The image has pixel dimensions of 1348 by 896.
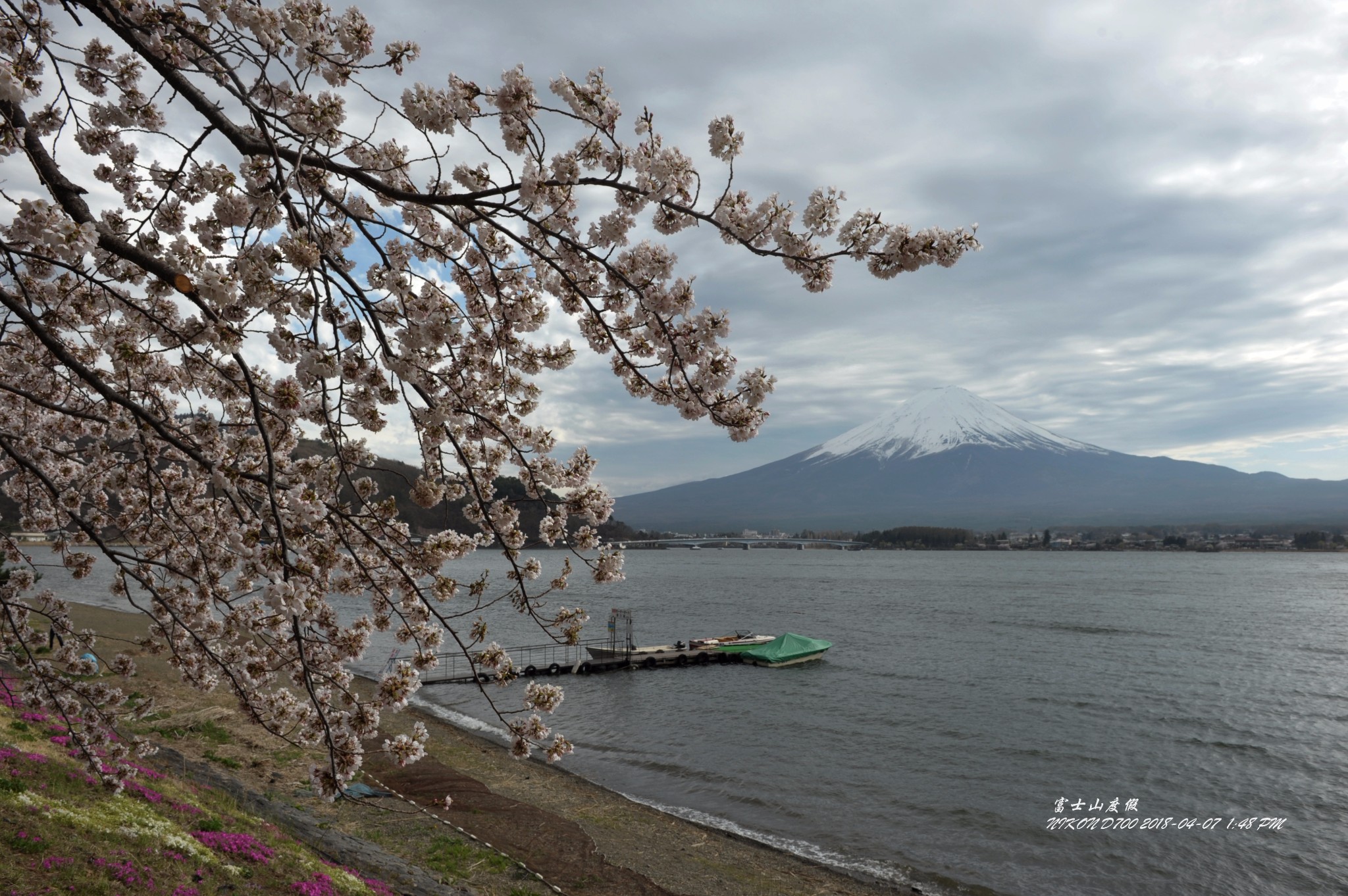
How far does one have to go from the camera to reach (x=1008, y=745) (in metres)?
22.8

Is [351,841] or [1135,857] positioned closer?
[351,841]

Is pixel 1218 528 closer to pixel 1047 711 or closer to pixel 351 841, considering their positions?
pixel 1047 711

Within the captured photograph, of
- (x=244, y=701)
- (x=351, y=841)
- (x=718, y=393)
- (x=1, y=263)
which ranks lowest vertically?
(x=351, y=841)

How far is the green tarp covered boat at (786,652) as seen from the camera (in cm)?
3591

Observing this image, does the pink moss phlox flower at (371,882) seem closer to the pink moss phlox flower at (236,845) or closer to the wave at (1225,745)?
the pink moss phlox flower at (236,845)

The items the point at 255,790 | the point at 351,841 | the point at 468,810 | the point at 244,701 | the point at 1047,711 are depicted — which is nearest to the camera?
the point at 244,701

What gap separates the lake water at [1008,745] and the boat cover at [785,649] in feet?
3.31

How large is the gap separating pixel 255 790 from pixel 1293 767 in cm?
2581

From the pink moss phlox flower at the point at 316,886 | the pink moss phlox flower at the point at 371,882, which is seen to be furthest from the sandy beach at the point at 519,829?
the pink moss phlox flower at the point at 316,886

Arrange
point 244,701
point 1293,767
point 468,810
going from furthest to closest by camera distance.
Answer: point 1293,767 < point 468,810 < point 244,701

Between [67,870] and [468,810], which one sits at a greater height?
[67,870]

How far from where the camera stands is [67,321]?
A: 15.0ft

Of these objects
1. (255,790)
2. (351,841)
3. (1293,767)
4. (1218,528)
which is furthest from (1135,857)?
(1218,528)

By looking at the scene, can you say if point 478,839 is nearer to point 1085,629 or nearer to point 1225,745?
point 1225,745
